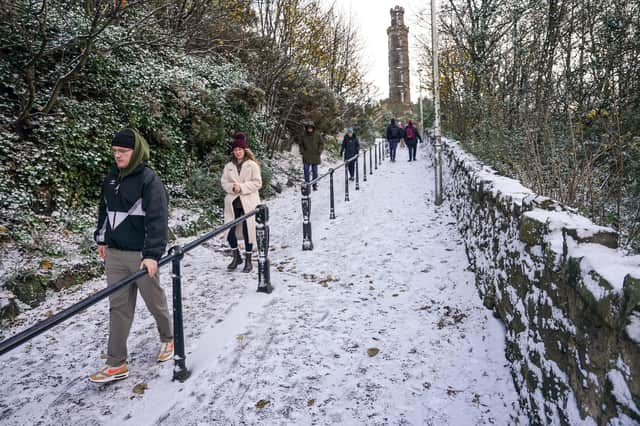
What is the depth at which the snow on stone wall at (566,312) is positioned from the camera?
158 centimetres

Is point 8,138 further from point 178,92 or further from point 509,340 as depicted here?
point 509,340

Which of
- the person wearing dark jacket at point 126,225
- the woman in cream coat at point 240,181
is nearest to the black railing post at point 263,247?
the woman in cream coat at point 240,181

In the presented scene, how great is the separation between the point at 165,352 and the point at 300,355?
1.15 metres

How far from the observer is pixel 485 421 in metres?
2.84

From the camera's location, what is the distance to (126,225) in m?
3.20

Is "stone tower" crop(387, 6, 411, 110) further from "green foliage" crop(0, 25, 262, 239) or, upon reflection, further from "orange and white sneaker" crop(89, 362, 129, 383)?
"orange and white sneaker" crop(89, 362, 129, 383)

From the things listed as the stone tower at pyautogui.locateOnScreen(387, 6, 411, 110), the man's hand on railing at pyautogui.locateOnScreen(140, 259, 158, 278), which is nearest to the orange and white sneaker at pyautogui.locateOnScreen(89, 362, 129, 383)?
the man's hand on railing at pyautogui.locateOnScreen(140, 259, 158, 278)

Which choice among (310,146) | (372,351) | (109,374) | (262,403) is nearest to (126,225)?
(109,374)

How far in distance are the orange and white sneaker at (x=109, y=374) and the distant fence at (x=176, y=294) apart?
40cm

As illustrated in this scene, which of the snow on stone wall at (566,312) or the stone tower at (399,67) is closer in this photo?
the snow on stone wall at (566,312)

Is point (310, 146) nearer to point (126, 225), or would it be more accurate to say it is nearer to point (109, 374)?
point (126, 225)

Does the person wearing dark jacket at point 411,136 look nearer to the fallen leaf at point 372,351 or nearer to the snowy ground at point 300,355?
the snowy ground at point 300,355

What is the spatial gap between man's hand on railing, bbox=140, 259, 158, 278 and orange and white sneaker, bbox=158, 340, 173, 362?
956 millimetres

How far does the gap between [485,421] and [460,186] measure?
5065 mm
